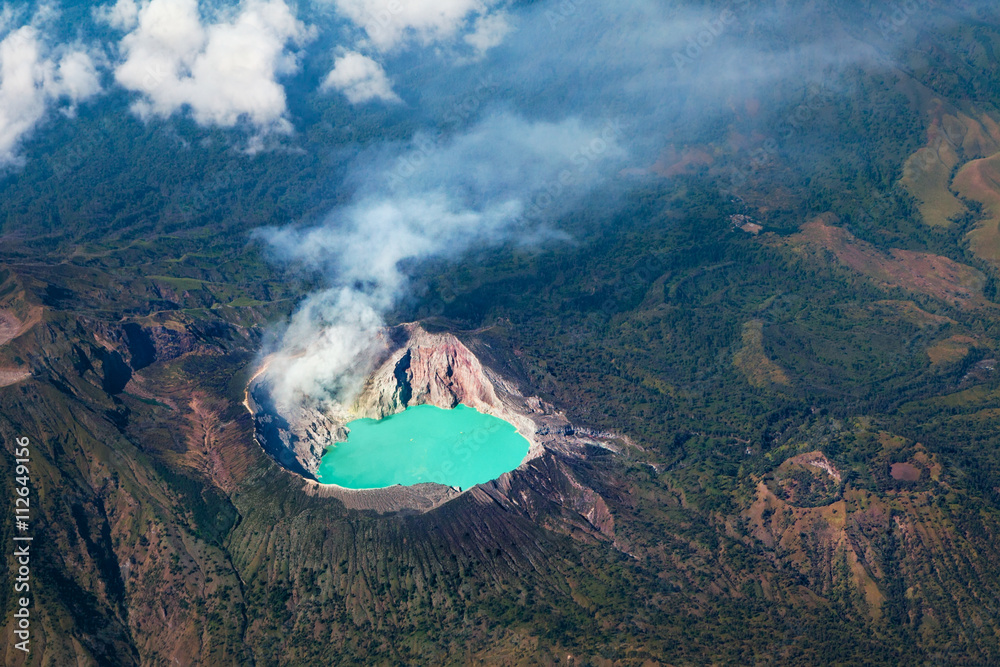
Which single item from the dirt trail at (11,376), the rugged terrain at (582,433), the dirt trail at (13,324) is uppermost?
the dirt trail at (13,324)

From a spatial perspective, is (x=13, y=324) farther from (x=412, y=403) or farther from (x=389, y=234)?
(x=389, y=234)

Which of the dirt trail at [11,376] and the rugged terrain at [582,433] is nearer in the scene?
the rugged terrain at [582,433]

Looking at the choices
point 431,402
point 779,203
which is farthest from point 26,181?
point 779,203

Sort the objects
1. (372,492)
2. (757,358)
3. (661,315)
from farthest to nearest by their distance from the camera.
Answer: (661,315)
(757,358)
(372,492)

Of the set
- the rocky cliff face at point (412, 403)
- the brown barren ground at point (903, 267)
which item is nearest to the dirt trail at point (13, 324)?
the rocky cliff face at point (412, 403)

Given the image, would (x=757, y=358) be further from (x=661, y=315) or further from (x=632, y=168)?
(x=632, y=168)

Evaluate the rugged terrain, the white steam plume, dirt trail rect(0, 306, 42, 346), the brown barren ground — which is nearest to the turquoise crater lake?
the rugged terrain

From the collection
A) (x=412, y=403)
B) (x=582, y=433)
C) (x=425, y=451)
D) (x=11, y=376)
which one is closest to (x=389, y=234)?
(x=412, y=403)

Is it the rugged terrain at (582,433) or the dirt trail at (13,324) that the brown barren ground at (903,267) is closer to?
the rugged terrain at (582,433)

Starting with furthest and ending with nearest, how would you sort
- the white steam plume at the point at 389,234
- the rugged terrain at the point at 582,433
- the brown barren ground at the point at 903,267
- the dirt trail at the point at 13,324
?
the brown barren ground at the point at 903,267 < the white steam plume at the point at 389,234 < the dirt trail at the point at 13,324 < the rugged terrain at the point at 582,433
